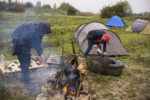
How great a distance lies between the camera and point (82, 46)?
7.22 metres

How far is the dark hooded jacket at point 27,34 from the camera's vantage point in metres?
3.42

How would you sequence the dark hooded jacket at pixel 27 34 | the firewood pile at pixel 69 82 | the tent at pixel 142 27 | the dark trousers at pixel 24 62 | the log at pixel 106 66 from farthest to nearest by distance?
the tent at pixel 142 27 → the log at pixel 106 66 → the dark trousers at pixel 24 62 → the dark hooded jacket at pixel 27 34 → the firewood pile at pixel 69 82

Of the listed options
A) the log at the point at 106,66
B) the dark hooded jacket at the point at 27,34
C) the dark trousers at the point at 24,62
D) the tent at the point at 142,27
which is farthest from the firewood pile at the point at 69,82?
the tent at the point at 142,27

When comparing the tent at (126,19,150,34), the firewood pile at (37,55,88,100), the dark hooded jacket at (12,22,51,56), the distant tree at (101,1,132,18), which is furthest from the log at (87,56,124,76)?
the distant tree at (101,1,132,18)

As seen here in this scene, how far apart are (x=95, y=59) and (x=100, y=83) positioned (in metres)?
1.06

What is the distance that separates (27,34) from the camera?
Answer: 3.42 metres

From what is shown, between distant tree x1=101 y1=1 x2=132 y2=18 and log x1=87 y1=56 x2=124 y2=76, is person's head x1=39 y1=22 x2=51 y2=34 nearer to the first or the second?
log x1=87 y1=56 x2=124 y2=76

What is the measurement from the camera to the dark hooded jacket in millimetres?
3422

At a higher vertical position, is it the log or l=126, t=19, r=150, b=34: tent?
l=126, t=19, r=150, b=34: tent

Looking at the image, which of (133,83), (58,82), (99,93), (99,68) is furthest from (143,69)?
(58,82)

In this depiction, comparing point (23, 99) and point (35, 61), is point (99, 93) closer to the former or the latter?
point (23, 99)

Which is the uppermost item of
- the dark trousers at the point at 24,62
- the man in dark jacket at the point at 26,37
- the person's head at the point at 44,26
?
the person's head at the point at 44,26

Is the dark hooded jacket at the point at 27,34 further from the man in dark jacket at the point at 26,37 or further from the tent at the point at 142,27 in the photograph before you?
the tent at the point at 142,27

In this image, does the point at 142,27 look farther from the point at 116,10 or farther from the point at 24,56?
the point at 116,10
